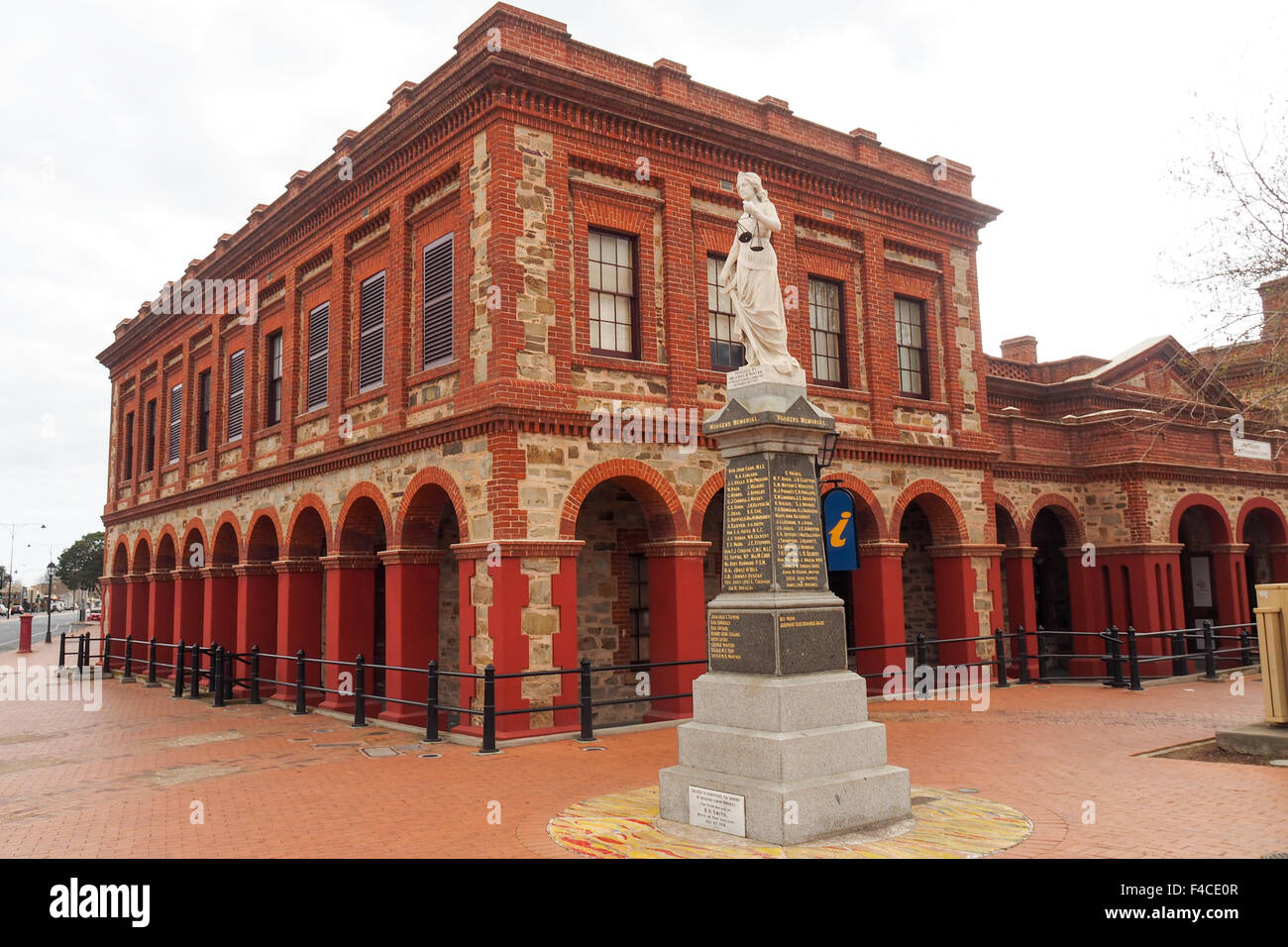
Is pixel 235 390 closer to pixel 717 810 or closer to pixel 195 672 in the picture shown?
pixel 195 672

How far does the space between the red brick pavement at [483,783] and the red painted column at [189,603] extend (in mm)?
8506

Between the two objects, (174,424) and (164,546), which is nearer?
(164,546)

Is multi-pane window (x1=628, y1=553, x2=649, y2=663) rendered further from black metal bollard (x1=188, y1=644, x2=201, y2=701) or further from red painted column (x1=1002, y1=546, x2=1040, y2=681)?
black metal bollard (x1=188, y1=644, x2=201, y2=701)

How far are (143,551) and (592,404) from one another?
2115 centimetres

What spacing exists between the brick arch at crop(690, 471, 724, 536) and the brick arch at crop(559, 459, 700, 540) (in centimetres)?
16

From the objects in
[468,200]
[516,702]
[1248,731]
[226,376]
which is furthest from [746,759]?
[226,376]

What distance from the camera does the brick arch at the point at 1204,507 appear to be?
21650 millimetres

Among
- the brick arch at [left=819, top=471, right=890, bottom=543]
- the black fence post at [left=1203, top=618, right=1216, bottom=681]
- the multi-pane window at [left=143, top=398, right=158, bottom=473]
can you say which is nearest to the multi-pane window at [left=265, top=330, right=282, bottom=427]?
the multi-pane window at [left=143, top=398, right=158, bottom=473]

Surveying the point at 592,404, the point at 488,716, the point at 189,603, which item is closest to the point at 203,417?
the point at 189,603

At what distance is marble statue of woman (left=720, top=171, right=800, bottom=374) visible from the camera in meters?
8.66

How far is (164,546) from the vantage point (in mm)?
26438

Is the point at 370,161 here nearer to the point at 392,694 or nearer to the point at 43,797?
the point at 392,694

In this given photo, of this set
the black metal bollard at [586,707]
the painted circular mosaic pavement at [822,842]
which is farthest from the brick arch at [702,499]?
the painted circular mosaic pavement at [822,842]

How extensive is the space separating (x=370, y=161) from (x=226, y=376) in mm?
8849
